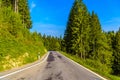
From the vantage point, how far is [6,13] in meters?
34.3

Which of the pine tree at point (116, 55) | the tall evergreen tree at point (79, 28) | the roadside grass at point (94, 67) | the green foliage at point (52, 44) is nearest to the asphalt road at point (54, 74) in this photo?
the roadside grass at point (94, 67)

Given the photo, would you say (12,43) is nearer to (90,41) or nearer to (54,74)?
(54,74)

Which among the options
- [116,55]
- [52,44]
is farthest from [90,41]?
[52,44]

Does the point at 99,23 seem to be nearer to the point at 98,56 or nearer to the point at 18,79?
the point at 98,56

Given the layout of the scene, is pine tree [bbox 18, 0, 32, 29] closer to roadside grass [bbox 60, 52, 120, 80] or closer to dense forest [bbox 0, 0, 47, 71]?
dense forest [bbox 0, 0, 47, 71]

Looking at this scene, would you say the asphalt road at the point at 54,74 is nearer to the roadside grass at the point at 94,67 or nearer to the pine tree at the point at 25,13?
the roadside grass at the point at 94,67

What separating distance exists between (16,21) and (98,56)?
135 ft

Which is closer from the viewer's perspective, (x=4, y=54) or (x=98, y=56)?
(x=4, y=54)

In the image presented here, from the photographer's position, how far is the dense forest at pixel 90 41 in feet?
205

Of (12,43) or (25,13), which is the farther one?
(25,13)

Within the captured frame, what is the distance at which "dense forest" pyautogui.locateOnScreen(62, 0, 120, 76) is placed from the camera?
205 feet

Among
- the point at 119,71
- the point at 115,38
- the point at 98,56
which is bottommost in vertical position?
the point at 119,71

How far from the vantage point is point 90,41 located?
231 ft

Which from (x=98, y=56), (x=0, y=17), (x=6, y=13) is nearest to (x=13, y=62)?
(x=0, y=17)
